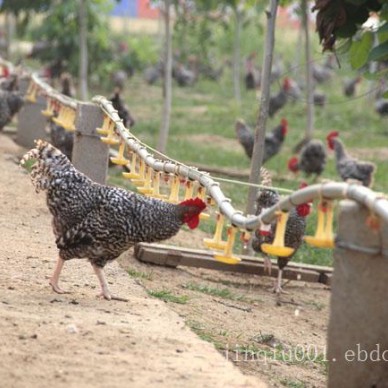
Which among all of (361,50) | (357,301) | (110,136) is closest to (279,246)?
(357,301)

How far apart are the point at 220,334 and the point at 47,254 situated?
1.86 metres

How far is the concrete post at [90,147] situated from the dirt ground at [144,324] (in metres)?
0.63

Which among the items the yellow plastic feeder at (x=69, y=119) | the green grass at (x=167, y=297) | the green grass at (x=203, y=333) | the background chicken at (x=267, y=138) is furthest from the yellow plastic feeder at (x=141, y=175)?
the background chicken at (x=267, y=138)

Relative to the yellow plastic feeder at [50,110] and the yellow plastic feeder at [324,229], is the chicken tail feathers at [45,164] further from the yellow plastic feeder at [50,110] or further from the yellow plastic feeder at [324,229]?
the yellow plastic feeder at [50,110]

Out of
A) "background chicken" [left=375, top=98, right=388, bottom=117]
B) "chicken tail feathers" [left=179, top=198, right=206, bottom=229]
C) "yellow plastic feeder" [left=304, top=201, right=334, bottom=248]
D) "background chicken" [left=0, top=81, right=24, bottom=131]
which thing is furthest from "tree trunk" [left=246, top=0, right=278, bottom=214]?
"background chicken" [left=375, top=98, right=388, bottom=117]

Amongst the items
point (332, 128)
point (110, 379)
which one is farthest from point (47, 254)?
point (332, 128)

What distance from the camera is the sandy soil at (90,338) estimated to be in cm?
529

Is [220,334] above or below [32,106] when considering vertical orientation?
below

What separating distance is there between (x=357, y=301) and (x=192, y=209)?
179 cm

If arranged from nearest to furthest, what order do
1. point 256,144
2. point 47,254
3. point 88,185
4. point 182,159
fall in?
point 88,185
point 47,254
point 256,144
point 182,159

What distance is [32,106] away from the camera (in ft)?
48.9

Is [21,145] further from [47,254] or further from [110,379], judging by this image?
[110,379]

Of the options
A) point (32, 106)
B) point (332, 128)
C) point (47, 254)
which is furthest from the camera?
point (332, 128)

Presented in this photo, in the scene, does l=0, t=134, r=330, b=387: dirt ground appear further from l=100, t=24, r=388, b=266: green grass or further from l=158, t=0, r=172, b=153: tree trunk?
l=158, t=0, r=172, b=153: tree trunk
